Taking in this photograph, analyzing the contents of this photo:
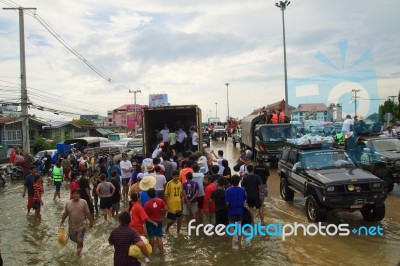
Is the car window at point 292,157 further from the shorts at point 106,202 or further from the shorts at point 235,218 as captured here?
the shorts at point 106,202

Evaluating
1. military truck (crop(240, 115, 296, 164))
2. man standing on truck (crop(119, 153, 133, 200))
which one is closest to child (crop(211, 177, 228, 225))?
man standing on truck (crop(119, 153, 133, 200))

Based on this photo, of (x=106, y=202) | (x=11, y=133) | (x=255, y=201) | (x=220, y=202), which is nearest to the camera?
(x=220, y=202)

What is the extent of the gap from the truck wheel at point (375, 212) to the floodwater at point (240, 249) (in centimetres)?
16

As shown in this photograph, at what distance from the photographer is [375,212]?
891cm

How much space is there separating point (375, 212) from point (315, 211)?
4.62 feet

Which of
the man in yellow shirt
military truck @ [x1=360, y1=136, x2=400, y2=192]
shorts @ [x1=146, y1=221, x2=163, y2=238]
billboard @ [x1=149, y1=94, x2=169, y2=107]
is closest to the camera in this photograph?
shorts @ [x1=146, y1=221, x2=163, y2=238]

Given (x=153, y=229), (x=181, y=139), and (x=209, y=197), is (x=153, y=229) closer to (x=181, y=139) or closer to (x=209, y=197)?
Result: (x=209, y=197)

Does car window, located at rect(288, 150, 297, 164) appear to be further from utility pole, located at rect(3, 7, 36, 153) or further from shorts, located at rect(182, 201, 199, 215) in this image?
utility pole, located at rect(3, 7, 36, 153)

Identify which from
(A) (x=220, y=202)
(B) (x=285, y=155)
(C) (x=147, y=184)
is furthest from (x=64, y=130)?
(A) (x=220, y=202)

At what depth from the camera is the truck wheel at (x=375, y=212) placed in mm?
8844

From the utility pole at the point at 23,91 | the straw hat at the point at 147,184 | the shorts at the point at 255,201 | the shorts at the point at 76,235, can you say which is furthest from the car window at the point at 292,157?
the utility pole at the point at 23,91

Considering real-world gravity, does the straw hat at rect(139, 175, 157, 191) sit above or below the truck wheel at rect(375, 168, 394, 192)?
above

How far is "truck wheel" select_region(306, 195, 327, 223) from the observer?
28.9 feet

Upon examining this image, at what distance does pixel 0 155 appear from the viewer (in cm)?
3344
